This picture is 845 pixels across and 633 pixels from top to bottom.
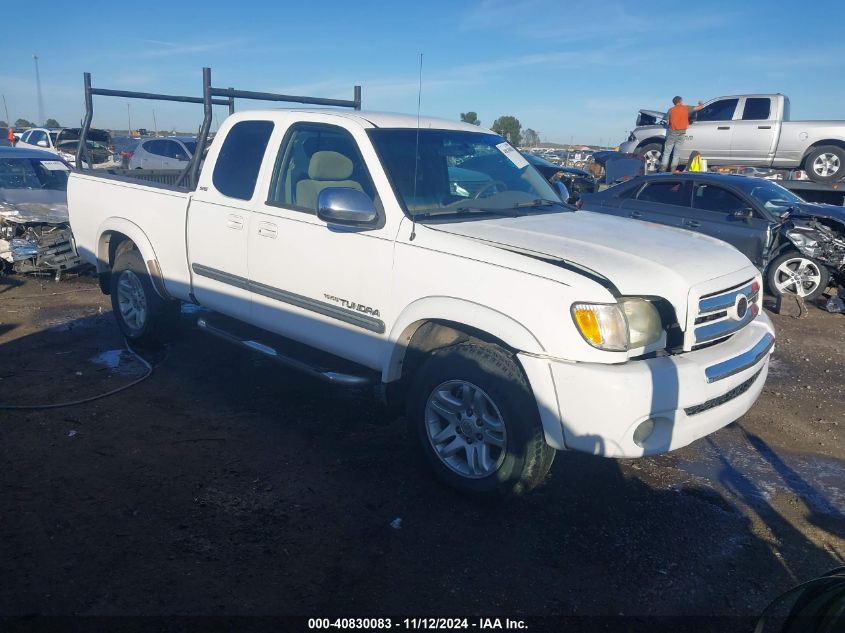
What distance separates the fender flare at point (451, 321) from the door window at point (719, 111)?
1356 cm

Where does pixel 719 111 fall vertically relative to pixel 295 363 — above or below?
above

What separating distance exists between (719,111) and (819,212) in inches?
283

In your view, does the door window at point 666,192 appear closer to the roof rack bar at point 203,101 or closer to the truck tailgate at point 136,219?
the roof rack bar at point 203,101

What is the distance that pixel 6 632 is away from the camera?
2.70m

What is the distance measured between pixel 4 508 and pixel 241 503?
1.22 m

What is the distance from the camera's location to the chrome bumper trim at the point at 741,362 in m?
3.41

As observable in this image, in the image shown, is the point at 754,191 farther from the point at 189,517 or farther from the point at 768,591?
the point at 189,517

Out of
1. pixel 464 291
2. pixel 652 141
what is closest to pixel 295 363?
pixel 464 291

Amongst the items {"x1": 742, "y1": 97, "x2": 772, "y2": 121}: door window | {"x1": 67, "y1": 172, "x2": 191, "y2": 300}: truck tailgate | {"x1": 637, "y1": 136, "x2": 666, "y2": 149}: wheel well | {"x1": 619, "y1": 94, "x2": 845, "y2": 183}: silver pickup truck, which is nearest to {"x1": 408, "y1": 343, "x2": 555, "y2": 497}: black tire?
{"x1": 67, "y1": 172, "x2": 191, "y2": 300}: truck tailgate

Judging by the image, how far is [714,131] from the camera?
14922mm

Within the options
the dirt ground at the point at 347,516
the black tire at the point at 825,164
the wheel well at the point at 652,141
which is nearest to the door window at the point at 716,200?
the dirt ground at the point at 347,516

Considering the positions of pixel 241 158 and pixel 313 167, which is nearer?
pixel 313 167

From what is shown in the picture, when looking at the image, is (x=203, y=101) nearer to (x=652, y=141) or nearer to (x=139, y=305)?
(x=139, y=305)

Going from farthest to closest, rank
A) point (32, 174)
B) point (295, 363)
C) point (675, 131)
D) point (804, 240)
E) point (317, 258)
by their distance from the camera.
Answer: point (675, 131) → point (32, 174) → point (804, 240) → point (295, 363) → point (317, 258)
